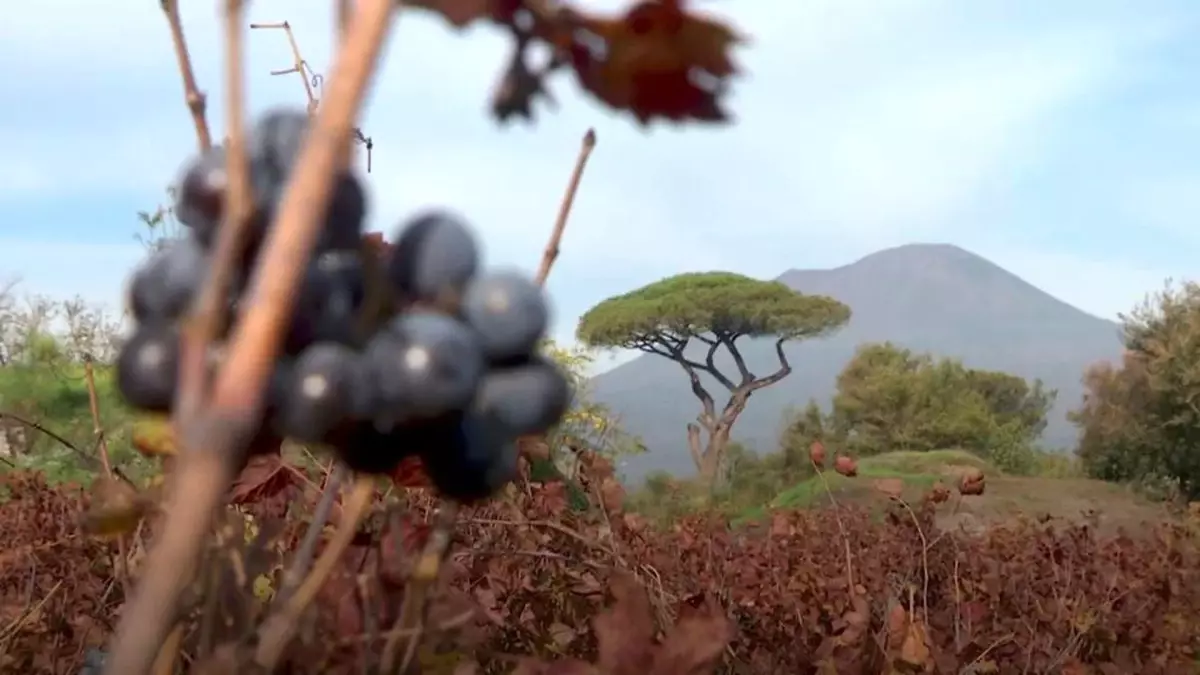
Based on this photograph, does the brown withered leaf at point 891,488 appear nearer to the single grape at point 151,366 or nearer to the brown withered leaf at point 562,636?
the brown withered leaf at point 562,636

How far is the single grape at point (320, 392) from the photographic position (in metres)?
0.46

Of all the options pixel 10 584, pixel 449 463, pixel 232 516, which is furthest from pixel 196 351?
pixel 10 584

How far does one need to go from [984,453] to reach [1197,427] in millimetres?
Answer: 12102

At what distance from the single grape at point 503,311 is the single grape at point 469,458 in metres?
0.03

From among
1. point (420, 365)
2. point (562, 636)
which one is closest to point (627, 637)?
point (420, 365)

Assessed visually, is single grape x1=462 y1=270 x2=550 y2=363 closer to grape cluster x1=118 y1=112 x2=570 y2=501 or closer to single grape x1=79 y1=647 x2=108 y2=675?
grape cluster x1=118 y1=112 x2=570 y2=501

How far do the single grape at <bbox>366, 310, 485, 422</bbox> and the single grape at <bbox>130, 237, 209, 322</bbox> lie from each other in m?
0.07

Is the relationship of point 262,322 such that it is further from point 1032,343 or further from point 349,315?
point 1032,343

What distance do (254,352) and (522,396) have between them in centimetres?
18

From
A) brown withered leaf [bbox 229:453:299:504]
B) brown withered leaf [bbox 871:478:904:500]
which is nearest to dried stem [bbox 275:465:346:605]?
brown withered leaf [bbox 229:453:299:504]

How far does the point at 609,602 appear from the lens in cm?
180

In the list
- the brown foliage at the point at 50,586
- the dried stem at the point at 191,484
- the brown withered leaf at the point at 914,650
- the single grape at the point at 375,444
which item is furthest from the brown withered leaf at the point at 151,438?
the brown withered leaf at the point at 914,650

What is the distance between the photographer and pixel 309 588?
1.88 feet

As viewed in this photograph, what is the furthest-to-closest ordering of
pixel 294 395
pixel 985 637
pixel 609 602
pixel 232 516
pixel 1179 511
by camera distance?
pixel 1179 511
pixel 985 637
pixel 609 602
pixel 232 516
pixel 294 395
